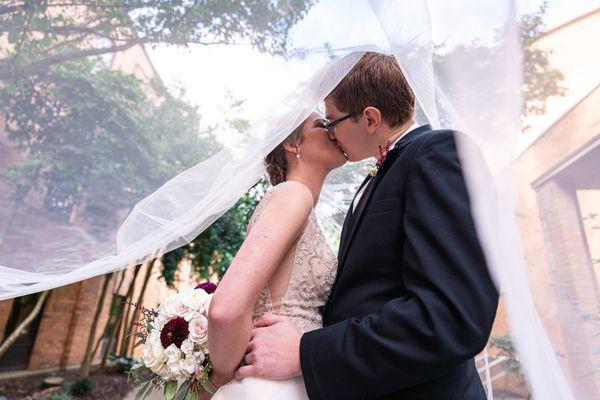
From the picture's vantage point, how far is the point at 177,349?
4.59ft

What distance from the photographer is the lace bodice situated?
1441 mm

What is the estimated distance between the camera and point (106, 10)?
1.87 meters

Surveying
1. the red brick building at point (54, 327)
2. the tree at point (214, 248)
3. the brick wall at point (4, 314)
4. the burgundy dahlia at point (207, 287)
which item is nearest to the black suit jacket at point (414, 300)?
the burgundy dahlia at point (207, 287)

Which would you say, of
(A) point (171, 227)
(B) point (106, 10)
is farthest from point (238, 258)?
(B) point (106, 10)

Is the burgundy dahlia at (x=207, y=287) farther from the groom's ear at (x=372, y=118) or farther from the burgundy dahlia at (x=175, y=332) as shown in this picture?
the groom's ear at (x=372, y=118)

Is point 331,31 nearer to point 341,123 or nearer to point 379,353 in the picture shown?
point 341,123

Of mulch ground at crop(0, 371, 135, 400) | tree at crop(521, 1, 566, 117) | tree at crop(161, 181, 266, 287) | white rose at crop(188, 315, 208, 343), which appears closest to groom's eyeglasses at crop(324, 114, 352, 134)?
tree at crop(521, 1, 566, 117)

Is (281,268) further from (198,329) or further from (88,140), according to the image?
(88,140)

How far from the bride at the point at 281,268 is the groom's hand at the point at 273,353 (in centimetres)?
4

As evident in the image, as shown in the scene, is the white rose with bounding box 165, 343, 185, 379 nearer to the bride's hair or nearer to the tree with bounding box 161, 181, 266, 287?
the bride's hair

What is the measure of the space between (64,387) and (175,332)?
8081 mm

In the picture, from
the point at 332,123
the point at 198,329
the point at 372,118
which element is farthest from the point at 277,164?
the point at 198,329

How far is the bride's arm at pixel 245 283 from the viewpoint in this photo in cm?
112

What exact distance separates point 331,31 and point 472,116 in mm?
731
